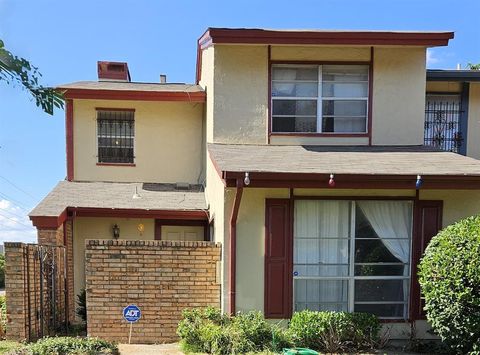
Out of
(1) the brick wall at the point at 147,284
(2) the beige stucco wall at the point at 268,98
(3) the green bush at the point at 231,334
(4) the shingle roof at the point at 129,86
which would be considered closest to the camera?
(3) the green bush at the point at 231,334

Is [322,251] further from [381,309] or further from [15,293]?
[15,293]

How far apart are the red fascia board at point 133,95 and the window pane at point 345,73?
11.2ft

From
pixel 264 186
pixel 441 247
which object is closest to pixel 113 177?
pixel 264 186

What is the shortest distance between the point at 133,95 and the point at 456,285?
8562 millimetres

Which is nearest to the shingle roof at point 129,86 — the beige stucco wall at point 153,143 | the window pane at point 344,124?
the beige stucco wall at point 153,143

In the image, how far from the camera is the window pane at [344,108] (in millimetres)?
9219

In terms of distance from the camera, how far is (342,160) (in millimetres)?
7875

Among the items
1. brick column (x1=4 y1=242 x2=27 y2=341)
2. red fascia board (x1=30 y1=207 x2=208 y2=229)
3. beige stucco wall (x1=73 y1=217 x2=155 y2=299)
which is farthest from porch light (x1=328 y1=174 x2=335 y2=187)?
brick column (x1=4 y1=242 x2=27 y2=341)

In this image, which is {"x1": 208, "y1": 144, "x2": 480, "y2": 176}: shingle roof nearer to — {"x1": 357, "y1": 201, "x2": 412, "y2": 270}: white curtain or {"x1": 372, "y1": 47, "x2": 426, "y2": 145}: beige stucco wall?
{"x1": 372, "y1": 47, "x2": 426, "y2": 145}: beige stucco wall

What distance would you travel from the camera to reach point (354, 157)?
8148 mm

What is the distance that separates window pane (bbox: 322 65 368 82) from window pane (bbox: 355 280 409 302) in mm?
4257

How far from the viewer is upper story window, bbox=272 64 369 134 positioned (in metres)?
9.16

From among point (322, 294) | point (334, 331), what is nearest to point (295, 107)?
point (322, 294)

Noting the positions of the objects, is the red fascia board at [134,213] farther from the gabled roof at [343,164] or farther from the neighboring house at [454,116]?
the neighboring house at [454,116]
